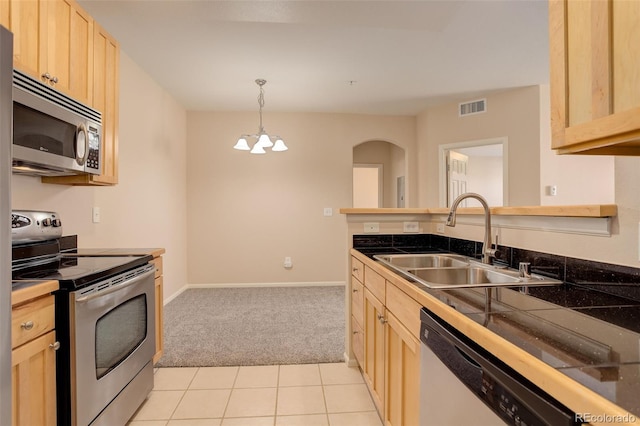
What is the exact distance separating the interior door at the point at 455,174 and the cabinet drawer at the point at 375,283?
3.14 metres

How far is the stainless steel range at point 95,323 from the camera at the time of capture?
49.8 inches

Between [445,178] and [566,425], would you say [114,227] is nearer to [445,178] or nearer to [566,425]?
[566,425]

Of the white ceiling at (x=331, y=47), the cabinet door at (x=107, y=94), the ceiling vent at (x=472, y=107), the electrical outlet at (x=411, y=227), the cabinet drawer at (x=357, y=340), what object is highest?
the white ceiling at (x=331, y=47)

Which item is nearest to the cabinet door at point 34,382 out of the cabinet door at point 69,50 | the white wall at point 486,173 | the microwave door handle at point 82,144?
the microwave door handle at point 82,144

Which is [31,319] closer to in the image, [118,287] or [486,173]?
[118,287]

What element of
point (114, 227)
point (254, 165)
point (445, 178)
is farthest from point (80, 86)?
point (445, 178)

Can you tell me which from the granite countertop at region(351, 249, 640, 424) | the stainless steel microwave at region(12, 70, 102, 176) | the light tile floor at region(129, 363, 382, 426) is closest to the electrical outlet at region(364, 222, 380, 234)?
the light tile floor at region(129, 363, 382, 426)

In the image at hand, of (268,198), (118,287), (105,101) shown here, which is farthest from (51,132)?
(268,198)

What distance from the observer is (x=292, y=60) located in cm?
320

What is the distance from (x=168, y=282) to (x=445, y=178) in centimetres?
395

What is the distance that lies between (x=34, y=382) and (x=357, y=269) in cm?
162

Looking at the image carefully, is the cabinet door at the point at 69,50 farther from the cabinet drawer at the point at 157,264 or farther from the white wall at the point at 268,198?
the white wall at the point at 268,198

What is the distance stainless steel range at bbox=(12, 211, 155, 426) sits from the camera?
1264 mm

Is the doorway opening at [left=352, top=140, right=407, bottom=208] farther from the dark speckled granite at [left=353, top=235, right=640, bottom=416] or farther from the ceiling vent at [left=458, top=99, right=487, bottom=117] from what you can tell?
the dark speckled granite at [left=353, top=235, right=640, bottom=416]
